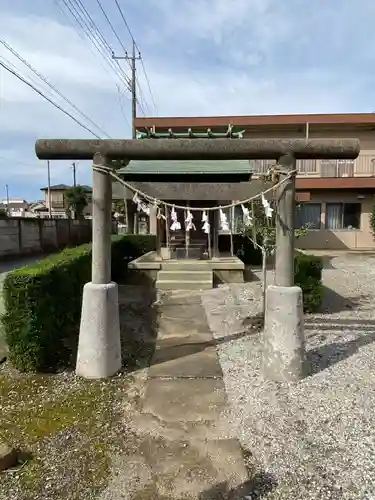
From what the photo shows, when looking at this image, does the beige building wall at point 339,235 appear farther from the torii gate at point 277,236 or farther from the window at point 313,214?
the torii gate at point 277,236

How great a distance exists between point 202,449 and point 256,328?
3415 millimetres

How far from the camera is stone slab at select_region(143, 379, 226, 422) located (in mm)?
3557

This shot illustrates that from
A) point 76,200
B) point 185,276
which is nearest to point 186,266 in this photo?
point 185,276

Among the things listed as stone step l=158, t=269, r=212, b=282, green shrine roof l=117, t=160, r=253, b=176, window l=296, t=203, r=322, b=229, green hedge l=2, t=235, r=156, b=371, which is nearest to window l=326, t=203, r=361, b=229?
window l=296, t=203, r=322, b=229

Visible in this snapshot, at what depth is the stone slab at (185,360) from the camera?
453cm

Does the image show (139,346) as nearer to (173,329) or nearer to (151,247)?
(173,329)

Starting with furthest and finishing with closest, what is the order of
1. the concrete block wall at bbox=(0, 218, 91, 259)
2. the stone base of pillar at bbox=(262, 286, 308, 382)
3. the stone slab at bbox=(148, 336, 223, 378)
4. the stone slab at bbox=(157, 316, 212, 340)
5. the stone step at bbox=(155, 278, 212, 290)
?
the concrete block wall at bbox=(0, 218, 91, 259), the stone step at bbox=(155, 278, 212, 290), the stone slab at bbox=(157, 316, 212, 340), the stone slab at bbox=(148, 336, 223, 378), the stone base of pillar at bbox=(262, 286, 308, 382)

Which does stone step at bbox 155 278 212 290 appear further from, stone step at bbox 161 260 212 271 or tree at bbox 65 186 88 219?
tree at bbox 65 186 88 219

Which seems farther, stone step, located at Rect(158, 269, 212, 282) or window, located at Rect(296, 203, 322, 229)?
window, located at Rect(296, 203, 322, 229)

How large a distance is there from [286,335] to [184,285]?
18.9ft

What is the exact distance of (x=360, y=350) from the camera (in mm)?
5195

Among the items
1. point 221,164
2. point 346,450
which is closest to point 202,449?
point 346,450

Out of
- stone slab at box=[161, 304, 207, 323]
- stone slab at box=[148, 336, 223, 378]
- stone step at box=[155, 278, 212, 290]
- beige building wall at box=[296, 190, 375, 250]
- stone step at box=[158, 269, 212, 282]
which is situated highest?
beige building wall at box=[296, 190, 375, 250]

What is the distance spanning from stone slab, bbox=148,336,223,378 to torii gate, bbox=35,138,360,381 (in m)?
0.62
